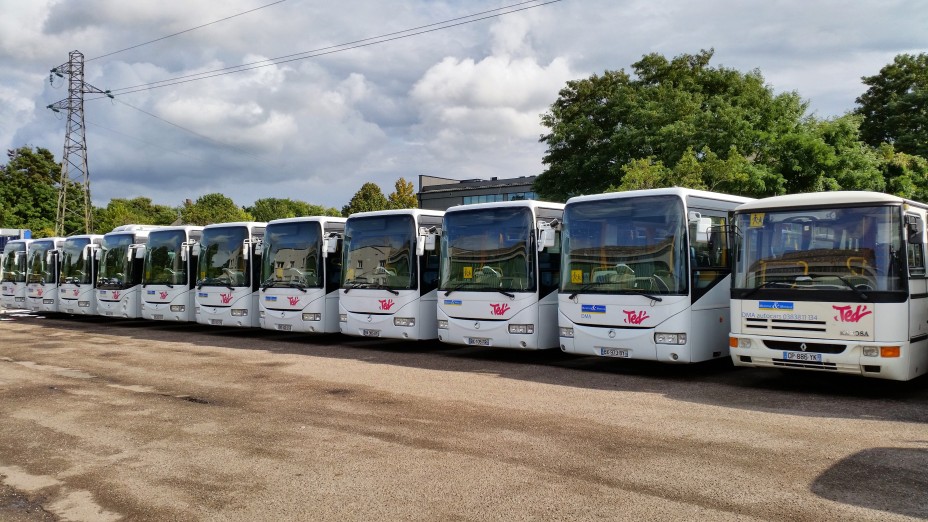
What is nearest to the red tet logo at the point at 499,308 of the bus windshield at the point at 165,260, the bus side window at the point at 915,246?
the bus side window at the point at 915,246

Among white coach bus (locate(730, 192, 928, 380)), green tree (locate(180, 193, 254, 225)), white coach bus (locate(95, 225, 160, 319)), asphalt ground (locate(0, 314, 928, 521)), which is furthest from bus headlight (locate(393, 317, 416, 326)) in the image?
green tree (locate(180, 193, 254, 225))

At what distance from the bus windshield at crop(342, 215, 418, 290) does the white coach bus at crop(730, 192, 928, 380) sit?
6.75 m

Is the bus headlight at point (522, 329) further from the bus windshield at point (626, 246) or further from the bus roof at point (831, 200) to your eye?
the bus roof at point (831, 200)

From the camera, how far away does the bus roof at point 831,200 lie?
387 inches

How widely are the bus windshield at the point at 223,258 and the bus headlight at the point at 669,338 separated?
11.1 meters

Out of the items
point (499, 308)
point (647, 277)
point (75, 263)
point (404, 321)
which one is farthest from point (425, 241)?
point (75, 263)

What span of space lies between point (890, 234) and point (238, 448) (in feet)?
27.1

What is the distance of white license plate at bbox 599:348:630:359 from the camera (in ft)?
38.5

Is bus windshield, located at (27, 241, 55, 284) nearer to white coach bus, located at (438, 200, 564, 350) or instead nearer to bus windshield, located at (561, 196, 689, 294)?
white coach bus, located at (438, 200, 564, 350)

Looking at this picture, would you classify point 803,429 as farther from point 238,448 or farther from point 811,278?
point 238,448

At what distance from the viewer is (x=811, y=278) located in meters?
10.1

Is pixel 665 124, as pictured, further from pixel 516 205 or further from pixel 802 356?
pixel 802 356

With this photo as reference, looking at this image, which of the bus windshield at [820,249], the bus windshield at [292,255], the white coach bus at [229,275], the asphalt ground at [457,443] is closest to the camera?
the asphalt ground at [457,443]

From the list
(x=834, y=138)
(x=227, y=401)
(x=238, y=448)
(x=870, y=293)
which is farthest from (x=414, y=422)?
(x=834, y=138)
